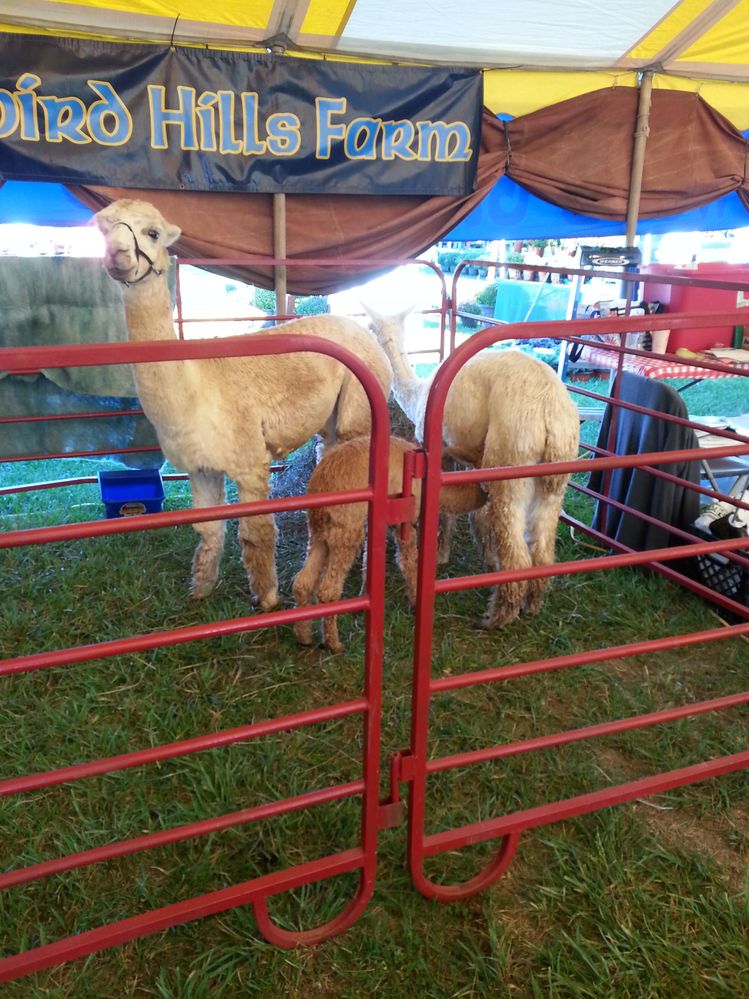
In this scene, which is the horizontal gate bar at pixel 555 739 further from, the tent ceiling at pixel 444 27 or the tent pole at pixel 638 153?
the tent pole at pixel 638 153

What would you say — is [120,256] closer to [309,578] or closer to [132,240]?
[132,240]

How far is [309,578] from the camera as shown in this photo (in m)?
2.90

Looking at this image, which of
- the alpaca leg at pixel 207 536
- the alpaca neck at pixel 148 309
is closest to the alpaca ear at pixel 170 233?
the alpaca neck at pixel 148 309

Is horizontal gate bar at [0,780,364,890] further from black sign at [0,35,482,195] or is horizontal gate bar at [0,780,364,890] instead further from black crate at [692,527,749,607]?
black sign at [0,35,482,195]

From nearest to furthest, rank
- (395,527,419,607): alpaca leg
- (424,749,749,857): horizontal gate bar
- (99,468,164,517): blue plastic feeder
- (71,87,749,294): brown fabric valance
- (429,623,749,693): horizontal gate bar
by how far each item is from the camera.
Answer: (429,623,749,693): horizontal gate bar → (424,749,749,857): horizontal gate bar → (395,527,419,607): alpaca leg → (99,468,164,517): blue plastic feeder → (71,87,749,294): brown fabric valance

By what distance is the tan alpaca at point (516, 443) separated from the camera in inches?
116

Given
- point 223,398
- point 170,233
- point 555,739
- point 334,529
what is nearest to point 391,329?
point 223,398

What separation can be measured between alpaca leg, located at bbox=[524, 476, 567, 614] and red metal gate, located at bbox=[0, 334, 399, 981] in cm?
161

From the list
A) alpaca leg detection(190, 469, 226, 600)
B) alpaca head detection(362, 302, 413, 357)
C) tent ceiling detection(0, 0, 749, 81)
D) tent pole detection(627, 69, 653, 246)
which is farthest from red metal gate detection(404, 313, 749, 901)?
tent pole detection(627, 69, 653, 246)

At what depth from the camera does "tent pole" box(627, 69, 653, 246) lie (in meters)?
4.82

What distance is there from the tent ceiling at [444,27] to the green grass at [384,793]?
9.07 feet

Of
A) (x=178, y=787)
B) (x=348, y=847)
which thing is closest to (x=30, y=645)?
(x=178, y=787)

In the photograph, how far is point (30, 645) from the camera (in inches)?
117

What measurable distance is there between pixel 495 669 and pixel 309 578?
126 centimetres
